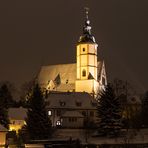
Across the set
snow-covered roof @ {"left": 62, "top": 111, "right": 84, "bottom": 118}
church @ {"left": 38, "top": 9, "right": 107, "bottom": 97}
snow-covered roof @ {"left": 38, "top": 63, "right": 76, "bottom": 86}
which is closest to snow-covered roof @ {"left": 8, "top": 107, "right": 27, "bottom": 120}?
snow-covered roof @ {"left": 62, "top": 111, "right": 84, "bottom": 118}

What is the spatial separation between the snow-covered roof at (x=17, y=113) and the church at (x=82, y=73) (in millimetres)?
30805

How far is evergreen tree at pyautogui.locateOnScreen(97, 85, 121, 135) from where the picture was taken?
240 ft

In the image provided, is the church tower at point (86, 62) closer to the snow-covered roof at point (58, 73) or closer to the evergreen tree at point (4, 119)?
the snow-covered roof at point (58, 73)

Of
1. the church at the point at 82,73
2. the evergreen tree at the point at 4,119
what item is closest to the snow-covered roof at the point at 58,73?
the church at the point at 82,73

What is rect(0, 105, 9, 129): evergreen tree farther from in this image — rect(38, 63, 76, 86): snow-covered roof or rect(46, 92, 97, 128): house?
rect(38, 63, 76, 86): snow-covered roof

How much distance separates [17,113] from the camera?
3607 inches

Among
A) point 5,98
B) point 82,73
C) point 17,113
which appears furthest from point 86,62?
point 17,113

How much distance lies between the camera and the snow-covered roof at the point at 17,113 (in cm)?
9056

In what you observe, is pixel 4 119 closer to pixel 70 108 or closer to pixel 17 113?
pixel 17 113

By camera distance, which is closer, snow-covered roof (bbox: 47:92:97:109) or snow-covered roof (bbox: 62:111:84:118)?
snow-covered roof (bbox: 62:111:84:118)

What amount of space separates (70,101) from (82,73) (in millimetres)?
33099

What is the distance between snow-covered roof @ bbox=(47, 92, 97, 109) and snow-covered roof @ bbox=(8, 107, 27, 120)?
439cm

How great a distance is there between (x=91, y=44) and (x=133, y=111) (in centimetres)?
3731

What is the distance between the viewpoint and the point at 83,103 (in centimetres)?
9425
